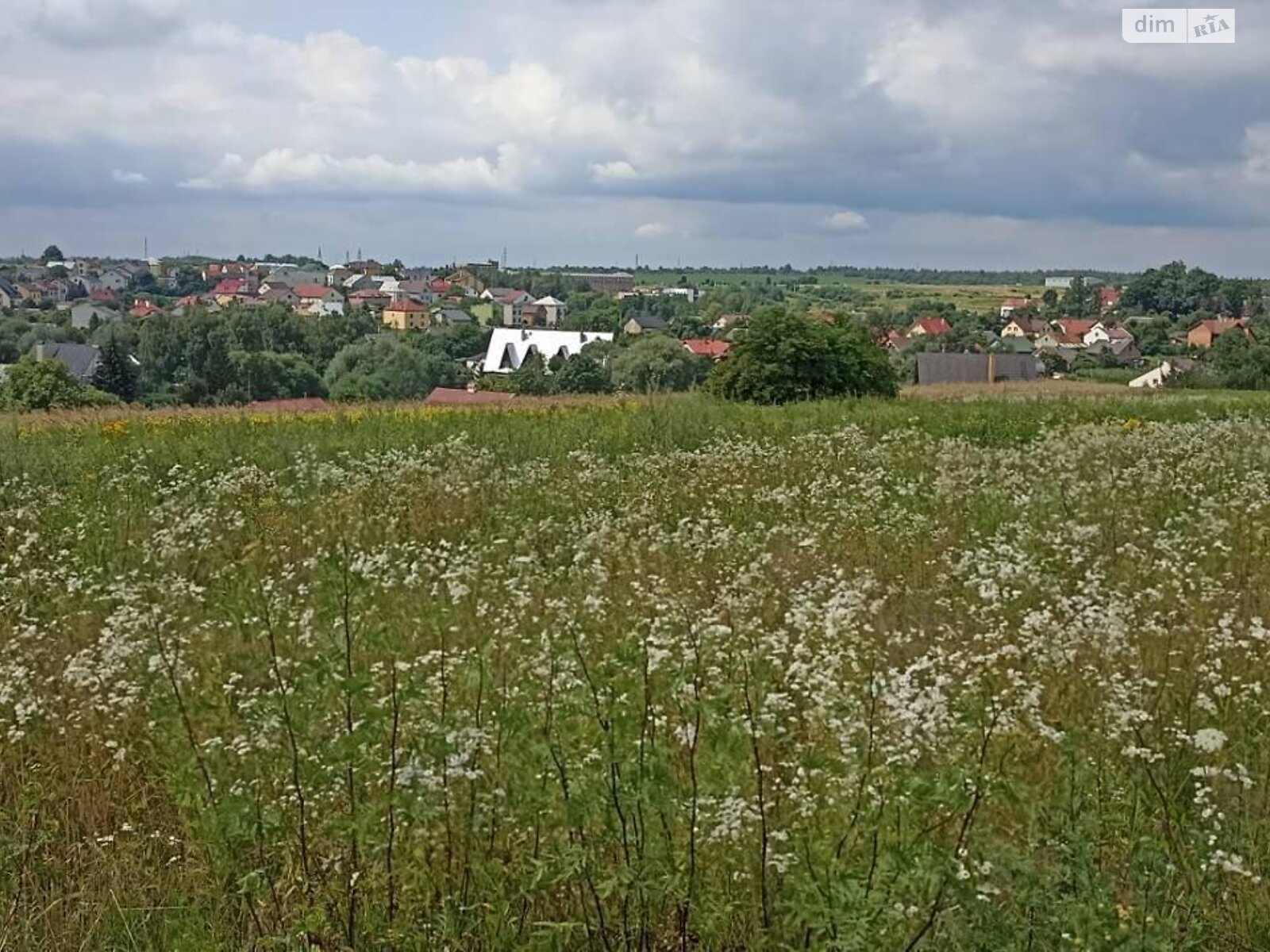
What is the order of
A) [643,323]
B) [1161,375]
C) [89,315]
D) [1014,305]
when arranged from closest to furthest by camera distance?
1. [1161,375]
2. [89,315]
3. [643,323]
4. [1014,305]

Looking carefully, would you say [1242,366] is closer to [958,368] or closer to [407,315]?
[958,368]

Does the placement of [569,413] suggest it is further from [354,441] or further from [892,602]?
[892,602]

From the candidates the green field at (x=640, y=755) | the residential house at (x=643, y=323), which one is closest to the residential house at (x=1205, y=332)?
the residential house at (x=643, y=323)

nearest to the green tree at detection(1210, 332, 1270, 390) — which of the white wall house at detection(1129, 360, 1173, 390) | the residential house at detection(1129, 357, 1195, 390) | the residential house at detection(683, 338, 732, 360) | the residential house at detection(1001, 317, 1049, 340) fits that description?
the residential house at detection(1129, 357, 1195, 390)

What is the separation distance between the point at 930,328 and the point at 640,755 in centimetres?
10117

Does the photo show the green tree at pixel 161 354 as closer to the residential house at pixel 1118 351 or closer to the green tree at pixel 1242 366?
the green tree at pixel 1242 366

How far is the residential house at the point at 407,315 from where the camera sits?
367ft

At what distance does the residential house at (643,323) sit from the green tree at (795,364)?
7062 cm

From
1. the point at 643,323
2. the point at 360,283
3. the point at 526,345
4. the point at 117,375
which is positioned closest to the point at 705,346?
the point at 526,345

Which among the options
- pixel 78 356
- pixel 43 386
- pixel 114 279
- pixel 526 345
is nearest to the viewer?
pixel 43 386

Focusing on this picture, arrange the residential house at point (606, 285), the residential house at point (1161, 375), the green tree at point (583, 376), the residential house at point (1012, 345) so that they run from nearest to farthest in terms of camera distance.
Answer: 1. the residential house at point (1161, 375)
2. the green tree at point (583, 376)
3. the residential house at point (1012, 345)
4. the residential house at point (606, 285)


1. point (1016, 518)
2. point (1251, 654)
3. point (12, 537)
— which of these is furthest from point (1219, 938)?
point (12, 537)

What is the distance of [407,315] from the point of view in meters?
117

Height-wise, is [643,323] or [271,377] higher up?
[643,323]
